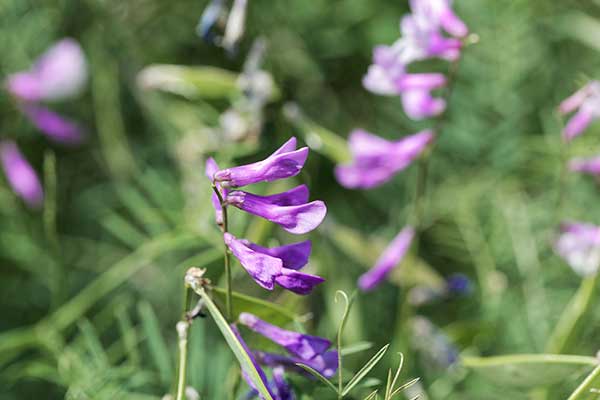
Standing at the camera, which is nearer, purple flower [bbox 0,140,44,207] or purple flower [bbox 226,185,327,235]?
purple flower [bbox 226,185,327,235]

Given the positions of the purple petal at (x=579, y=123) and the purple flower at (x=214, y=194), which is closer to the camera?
the purple flower at (x=214, y=194)

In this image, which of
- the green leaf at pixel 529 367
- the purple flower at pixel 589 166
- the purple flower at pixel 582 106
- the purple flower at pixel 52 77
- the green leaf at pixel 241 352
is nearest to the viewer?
the green leaf at pixel 241 352

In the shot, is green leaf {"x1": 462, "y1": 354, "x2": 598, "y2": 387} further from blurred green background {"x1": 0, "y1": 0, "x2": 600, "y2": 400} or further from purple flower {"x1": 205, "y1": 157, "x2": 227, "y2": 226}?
purple flower {"x1": 205, "y1": 157, "x2": 227, "y2": 226}

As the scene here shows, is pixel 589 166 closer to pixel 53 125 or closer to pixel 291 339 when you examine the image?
pixel 291 339

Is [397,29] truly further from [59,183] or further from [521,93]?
[59,183]

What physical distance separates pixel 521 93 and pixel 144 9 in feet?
2.04

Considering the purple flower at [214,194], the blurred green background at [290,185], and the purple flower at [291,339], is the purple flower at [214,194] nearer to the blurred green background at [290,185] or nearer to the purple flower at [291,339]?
the purple flower at [291,339]

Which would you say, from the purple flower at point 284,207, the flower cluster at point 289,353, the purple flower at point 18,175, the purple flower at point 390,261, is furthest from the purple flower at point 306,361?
the purple flower at point 18,175

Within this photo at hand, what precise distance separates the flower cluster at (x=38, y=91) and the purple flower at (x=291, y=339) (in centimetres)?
68

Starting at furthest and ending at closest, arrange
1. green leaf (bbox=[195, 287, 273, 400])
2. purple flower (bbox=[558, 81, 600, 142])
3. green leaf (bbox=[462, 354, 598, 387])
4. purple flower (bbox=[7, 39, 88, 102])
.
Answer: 1. purple flower (bbox=[7, 39, 88, 102])
2. purple flower (bbox=[558, 81, 600, 142])
3. green leaf (bbox=[462, 354, 598, 387])
4. green leaf (bbox=[195, 287, 273, 400])

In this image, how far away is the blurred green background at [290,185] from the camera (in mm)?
825

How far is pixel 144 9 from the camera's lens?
4.15 feet

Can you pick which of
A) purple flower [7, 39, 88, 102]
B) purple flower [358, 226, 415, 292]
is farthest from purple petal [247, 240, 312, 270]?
purple flower [7, 39, 88, 102]

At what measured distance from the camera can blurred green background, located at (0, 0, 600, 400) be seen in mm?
825
